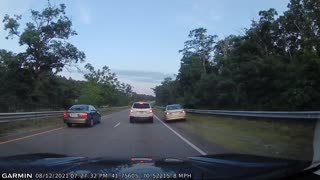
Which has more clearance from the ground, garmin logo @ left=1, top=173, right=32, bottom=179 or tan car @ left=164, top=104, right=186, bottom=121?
tan car @ left=164, top=104, right=186, bottom=121

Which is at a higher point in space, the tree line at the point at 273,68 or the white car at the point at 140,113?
the tree line at the point at 273,68

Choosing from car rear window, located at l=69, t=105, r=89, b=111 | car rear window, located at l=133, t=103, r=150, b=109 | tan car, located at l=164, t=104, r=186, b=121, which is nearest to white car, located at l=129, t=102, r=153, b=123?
car rear window, located at l=133, t=103, r=150, b=109

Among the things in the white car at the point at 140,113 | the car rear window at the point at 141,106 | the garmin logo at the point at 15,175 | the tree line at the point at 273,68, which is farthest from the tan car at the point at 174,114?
the garmin logo at the point at 15,175

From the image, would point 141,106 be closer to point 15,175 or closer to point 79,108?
point 79,108

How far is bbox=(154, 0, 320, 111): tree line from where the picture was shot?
35406mm

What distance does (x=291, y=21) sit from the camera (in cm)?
4997

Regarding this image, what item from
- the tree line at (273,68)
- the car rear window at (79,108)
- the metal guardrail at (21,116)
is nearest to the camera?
the metal guardrail at (21,116)

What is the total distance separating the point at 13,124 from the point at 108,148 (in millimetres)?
11931

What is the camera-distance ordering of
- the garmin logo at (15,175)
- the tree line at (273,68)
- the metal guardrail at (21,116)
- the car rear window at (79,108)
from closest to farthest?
the garmin logo at (15,175) → the metal guardrail at (21,116) → the car rear window at (79,108) → the tree line at (273,68)

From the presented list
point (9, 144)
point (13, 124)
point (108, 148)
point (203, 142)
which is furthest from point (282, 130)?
point (13, 124)

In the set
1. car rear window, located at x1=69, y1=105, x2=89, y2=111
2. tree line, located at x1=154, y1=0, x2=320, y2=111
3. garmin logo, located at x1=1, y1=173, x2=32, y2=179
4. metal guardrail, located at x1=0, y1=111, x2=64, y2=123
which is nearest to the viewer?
garmin logo, located at x1=1, y1=173, x2=32, y2=179

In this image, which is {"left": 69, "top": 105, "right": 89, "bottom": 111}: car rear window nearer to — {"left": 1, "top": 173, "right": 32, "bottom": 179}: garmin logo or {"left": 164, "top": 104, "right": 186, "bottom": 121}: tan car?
{"left": 164, "top": 104, "right": 186, "bottom": 121}: tan car

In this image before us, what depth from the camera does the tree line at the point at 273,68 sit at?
116 ft

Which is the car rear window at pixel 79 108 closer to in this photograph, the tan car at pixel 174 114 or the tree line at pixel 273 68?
the tan car at pixel 174 114
